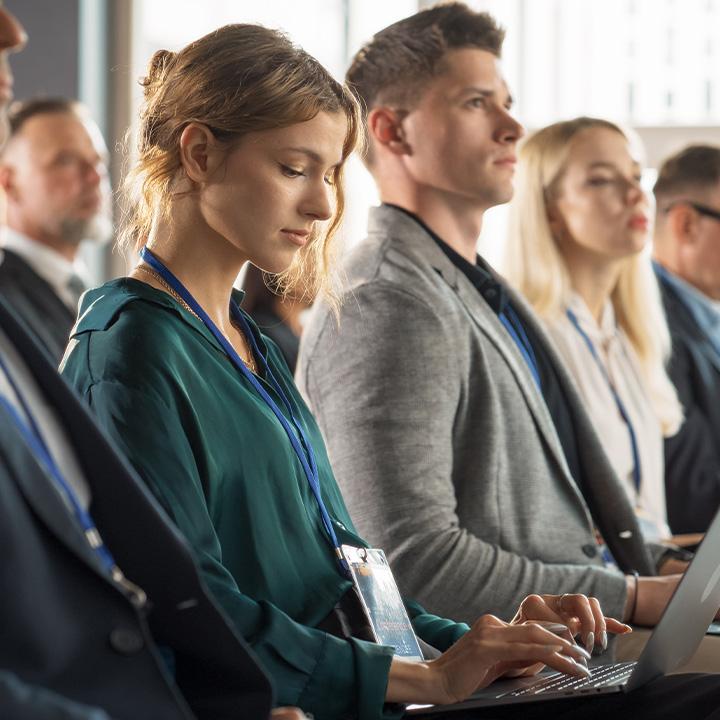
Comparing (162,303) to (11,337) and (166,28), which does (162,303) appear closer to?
(11,337)

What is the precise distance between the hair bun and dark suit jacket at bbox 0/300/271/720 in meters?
0.61

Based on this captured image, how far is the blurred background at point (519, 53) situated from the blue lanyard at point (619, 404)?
1.87m

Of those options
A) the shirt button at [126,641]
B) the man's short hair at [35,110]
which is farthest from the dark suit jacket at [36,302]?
the shirt button at [126,641]

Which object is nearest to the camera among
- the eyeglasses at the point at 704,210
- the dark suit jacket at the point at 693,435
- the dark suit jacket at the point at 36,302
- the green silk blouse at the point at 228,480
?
the green silk blouse at the point at 228,480

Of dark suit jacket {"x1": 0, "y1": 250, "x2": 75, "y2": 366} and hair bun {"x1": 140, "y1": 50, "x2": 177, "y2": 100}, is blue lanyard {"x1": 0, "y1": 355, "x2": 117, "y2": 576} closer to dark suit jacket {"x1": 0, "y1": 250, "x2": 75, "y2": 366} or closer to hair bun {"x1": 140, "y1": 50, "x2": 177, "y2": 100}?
hair bun {"x1": 140, "y1": 50, "x2": 177, "y2": 100}

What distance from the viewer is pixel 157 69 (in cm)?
169

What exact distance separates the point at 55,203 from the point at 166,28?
1.50 m

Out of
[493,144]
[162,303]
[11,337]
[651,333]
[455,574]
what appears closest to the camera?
[11,337]

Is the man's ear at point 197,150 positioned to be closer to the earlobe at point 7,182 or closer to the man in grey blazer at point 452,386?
the man in grey blazer at point 452,386

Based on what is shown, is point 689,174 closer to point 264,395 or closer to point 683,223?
point 683,223

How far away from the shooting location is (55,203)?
4219mm

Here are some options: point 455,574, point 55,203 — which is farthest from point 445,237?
point 55,203

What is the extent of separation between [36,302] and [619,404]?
5.86 ft

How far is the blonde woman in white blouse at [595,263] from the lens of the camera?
3.04 m
